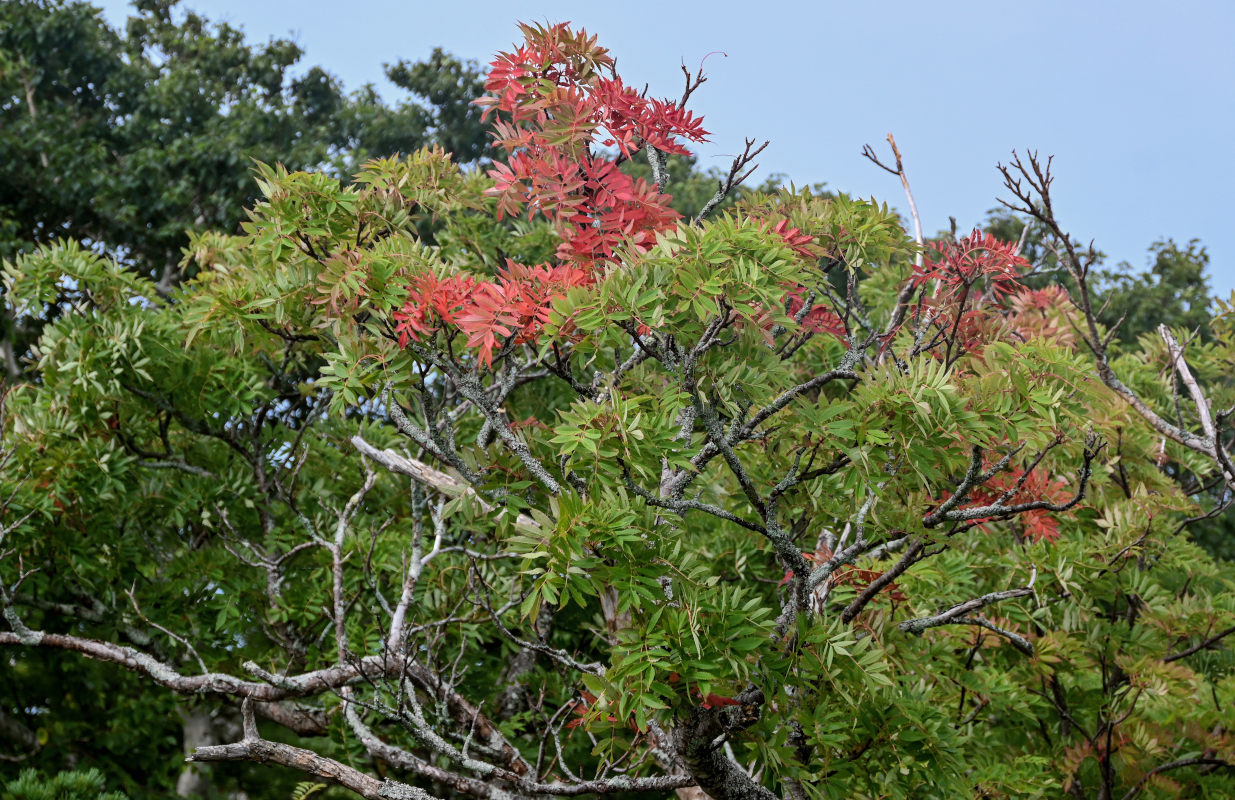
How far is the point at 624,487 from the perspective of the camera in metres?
3.20

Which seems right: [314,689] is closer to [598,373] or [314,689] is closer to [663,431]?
[598,373]

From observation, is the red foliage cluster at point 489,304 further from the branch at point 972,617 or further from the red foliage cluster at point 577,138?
the branch at point 972,617

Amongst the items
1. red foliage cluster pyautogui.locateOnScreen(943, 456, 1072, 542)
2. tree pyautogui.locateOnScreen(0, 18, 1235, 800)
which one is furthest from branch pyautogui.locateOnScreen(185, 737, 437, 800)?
red foliage cluster pyautogui.locateOnScreen(943, 456, 1072, 542)

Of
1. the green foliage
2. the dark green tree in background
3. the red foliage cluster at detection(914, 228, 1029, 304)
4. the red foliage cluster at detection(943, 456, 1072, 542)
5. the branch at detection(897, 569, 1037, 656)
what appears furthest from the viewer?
the dark green tree in background

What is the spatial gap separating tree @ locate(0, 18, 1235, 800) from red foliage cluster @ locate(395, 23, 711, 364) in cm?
2

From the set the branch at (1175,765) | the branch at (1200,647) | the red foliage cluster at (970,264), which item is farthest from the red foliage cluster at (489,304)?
the branch at (1175,765)

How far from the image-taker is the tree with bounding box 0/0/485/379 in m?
12.6

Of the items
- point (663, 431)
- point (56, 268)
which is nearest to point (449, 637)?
point (56, 268)

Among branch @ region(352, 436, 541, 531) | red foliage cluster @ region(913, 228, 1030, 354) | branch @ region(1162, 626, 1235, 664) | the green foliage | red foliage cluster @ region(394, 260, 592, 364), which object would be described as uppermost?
red foliage cluster @ region(913, 228, 1030, 354)

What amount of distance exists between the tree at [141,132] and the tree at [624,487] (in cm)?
565

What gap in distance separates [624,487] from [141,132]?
13.7m

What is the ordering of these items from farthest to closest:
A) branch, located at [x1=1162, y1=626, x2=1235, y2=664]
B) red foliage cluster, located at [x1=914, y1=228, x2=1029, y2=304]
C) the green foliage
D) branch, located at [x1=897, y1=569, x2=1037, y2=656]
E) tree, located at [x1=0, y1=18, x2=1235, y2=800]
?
1. the green foliage
2. branch, located at [x1=1162, y1=626, x2=1235, y2=664]
3. red foliage cluster, located at [x1=914, y1=228, x2=1029, y2=304]
4. branch, located at [x1=897, y1=569, x2=1037, y2=656]
5. tree, located at [x1=0, y1=18, x2=1235, y2=800]

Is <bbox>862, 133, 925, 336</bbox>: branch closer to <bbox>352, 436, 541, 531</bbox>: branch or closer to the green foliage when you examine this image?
<bbox>352, 436, 541, 531</bbox>: branch

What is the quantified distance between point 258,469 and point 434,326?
3.22m
